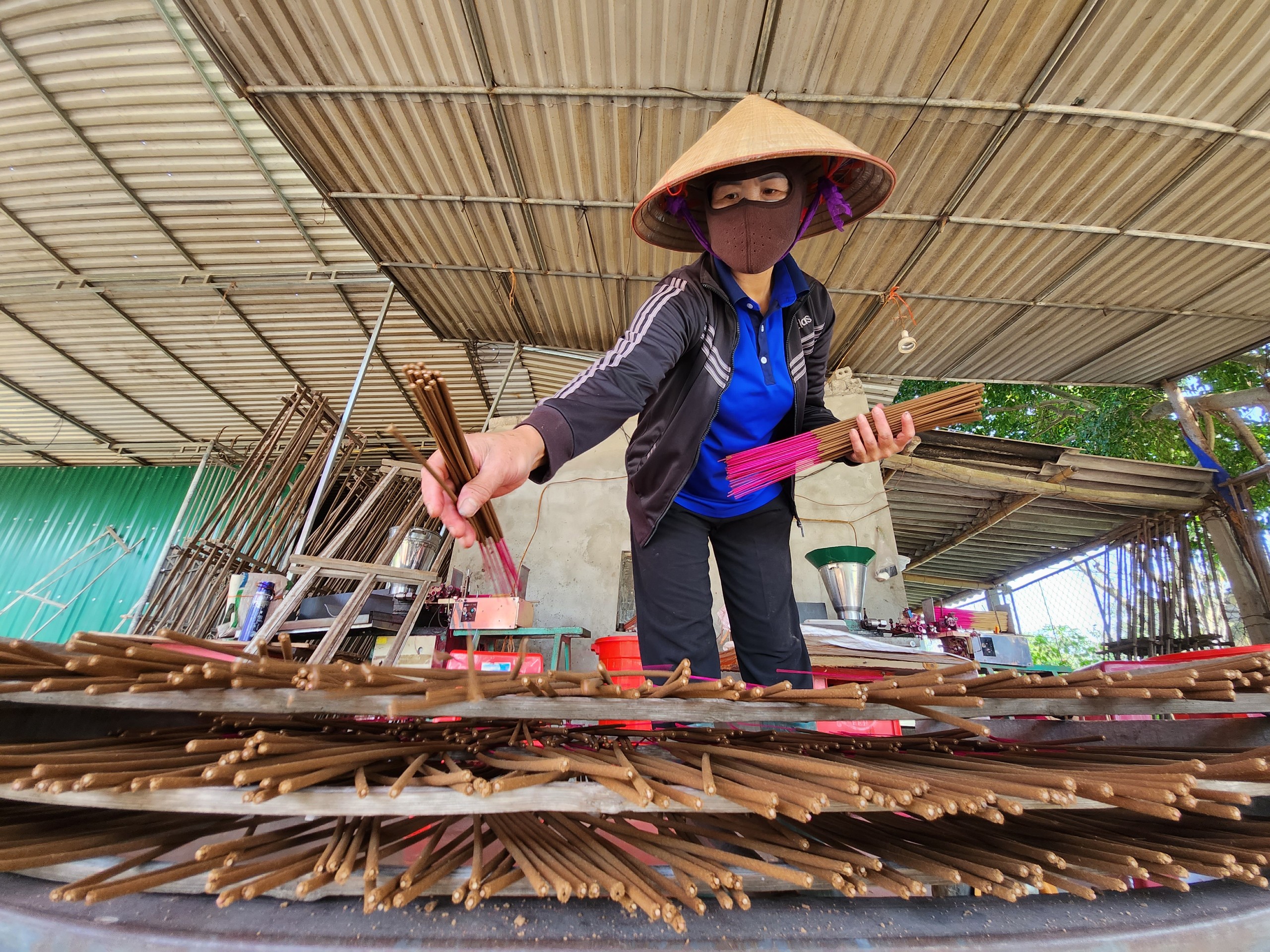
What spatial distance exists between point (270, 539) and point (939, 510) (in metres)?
7.68

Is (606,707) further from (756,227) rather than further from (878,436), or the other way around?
(756,227)

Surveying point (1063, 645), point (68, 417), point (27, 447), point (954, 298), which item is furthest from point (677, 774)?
point (1063, 645)

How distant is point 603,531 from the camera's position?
21.2ft

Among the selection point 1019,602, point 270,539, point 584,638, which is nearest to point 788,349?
point 584,638

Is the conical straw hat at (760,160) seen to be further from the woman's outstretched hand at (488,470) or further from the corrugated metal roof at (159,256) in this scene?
the corrugated metal roof at (159,256)

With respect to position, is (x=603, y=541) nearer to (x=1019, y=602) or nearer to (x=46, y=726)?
(x=46, y=726)

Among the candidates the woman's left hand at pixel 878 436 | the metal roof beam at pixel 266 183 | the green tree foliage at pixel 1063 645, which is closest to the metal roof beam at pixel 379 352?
the metal roof beam at pixel 266 183

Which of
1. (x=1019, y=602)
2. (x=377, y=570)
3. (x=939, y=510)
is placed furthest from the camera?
(x=1019, y=602)

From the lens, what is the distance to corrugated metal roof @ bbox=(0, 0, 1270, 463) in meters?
3.43

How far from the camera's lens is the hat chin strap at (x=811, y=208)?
2037mm

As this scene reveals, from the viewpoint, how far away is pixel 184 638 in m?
1.02

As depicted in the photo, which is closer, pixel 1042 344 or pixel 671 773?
pixel 671 773

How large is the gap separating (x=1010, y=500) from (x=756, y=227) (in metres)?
6.85

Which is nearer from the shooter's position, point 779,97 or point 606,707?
point 606,707
